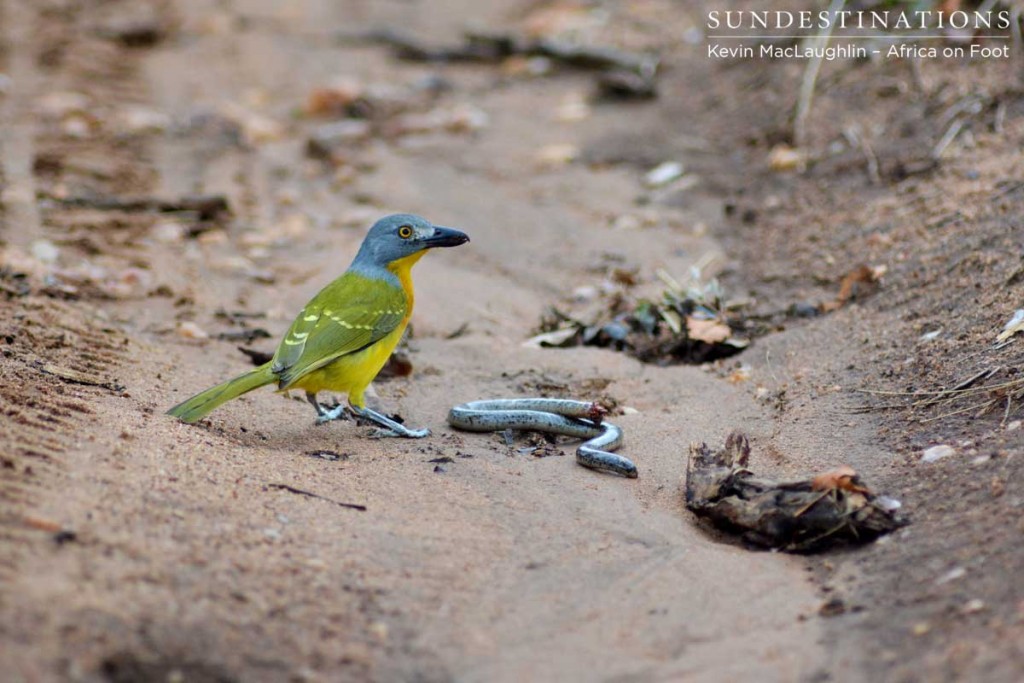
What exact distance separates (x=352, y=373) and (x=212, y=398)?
68cm

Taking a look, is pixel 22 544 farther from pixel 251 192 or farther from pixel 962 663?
pixel 251 192

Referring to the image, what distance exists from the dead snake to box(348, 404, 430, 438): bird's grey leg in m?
0.19

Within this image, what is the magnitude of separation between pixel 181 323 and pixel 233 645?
11.1 ft

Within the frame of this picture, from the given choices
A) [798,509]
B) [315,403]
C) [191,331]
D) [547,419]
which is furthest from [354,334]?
[798,509]

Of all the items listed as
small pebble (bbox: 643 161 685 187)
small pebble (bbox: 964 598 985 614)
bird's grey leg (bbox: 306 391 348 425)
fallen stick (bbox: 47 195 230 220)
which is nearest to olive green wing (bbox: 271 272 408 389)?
bird's grey leg (bbox: 306 391 348 425)

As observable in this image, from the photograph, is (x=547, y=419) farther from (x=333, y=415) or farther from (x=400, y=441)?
(x=333, y=415)

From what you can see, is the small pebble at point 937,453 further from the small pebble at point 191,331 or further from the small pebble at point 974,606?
the small pebble at point 191,331

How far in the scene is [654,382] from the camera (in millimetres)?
5102

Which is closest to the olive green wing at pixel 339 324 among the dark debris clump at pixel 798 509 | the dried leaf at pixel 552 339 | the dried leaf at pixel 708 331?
the dried leaf at pixel 552 339

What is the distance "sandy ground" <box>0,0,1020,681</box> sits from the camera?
9.04ft

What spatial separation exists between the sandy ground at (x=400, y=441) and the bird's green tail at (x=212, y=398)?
174mm

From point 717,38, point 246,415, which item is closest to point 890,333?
point 246,415

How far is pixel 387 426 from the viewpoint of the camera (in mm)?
4598

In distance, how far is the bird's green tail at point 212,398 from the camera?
162 inches
